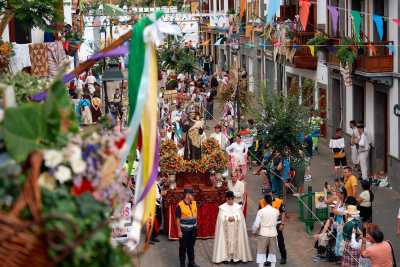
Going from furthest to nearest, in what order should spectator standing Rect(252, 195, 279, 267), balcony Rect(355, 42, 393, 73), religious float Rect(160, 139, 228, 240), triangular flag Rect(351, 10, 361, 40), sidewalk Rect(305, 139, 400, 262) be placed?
balcony Rect(355, 42, 393, 73) < triangular flag Rect(351, 10, 361, 40) < sidewalk Rect(305, 139, 400, 262) < religious float Rect(160, 139, 228, 240) < spectator standing Rect(252, 195, 279, 267)

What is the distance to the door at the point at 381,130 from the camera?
80.1 ft

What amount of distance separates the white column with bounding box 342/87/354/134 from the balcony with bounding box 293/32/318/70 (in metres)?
4.13

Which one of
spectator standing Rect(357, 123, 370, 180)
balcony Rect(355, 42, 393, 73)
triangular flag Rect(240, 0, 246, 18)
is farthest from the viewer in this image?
triangular flag Rect(240, 0, 246, 18)

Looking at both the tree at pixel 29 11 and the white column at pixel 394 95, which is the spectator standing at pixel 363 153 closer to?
the white column at pixel 394 95

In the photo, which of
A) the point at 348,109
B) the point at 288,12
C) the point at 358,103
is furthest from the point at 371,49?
the point at 288,12

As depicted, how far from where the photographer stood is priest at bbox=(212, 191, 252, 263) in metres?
15.4

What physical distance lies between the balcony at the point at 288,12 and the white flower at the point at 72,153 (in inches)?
1245

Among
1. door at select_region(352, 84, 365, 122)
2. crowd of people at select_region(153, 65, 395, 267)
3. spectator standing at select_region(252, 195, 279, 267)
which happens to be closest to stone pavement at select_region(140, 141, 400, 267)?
crowd of people at select_region(153, 65, 395, 267)

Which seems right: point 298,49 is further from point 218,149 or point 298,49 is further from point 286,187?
point 218,149

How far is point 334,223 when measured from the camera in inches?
592

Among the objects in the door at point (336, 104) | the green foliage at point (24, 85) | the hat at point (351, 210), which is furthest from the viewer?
the door at point (336, 104)

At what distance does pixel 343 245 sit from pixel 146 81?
10037 millimetres

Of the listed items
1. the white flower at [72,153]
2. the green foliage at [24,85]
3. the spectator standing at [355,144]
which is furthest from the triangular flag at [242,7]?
the white flower at [72,153]

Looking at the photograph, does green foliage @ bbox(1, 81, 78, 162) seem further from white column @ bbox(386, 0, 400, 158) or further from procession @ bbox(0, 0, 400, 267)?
white column @ bbox(386, 0, 400, 158)
